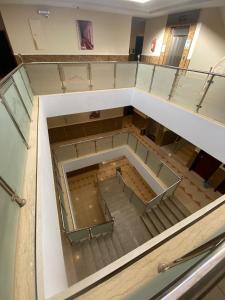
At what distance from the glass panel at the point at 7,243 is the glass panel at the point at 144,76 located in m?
5.88

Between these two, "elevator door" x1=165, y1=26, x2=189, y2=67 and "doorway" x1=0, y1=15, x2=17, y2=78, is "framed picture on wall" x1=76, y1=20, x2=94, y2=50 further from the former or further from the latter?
"elevator door" x1=165, y1=26, x2=189, y2=67

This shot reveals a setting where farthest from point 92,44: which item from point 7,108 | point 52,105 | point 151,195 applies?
point 151,195

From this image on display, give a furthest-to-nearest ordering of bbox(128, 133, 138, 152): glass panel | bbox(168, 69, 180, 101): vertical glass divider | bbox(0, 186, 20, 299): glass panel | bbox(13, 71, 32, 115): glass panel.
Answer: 1. bbox(128, 133, 138, 152): glass panel
2. bbox(168, 69, 180, 101): vertical glass divider
3. bbox(13, 71, 32, 115): glass panel
4. bbox(0, 186, 20, 299): glass panel

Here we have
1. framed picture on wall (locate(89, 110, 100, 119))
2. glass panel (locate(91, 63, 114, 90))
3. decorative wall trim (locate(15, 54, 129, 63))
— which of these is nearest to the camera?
glass panel (locate(91, 63, 114, 90))

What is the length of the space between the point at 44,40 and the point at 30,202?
23.1ft

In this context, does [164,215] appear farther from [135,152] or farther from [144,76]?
[144,76]

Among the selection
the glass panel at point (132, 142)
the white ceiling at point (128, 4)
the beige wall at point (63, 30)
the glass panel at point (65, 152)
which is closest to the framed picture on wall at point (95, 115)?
the glass panel at point (132, 142)

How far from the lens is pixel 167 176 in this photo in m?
6.53

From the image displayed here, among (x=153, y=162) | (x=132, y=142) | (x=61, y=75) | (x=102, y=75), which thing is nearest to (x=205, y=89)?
(x=102, y=75)

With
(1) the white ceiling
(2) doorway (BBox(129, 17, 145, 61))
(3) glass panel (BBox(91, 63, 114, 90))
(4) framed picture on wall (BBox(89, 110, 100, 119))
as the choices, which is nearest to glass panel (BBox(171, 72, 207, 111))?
(3) glass panel (BBox(91, 63, 114, 90))

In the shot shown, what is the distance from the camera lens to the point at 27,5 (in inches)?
222

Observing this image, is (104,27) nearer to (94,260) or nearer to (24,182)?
(24,182)

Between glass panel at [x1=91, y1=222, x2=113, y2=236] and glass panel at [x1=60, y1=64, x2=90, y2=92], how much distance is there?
4.96 metres

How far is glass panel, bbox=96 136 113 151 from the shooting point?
8.12 meters
